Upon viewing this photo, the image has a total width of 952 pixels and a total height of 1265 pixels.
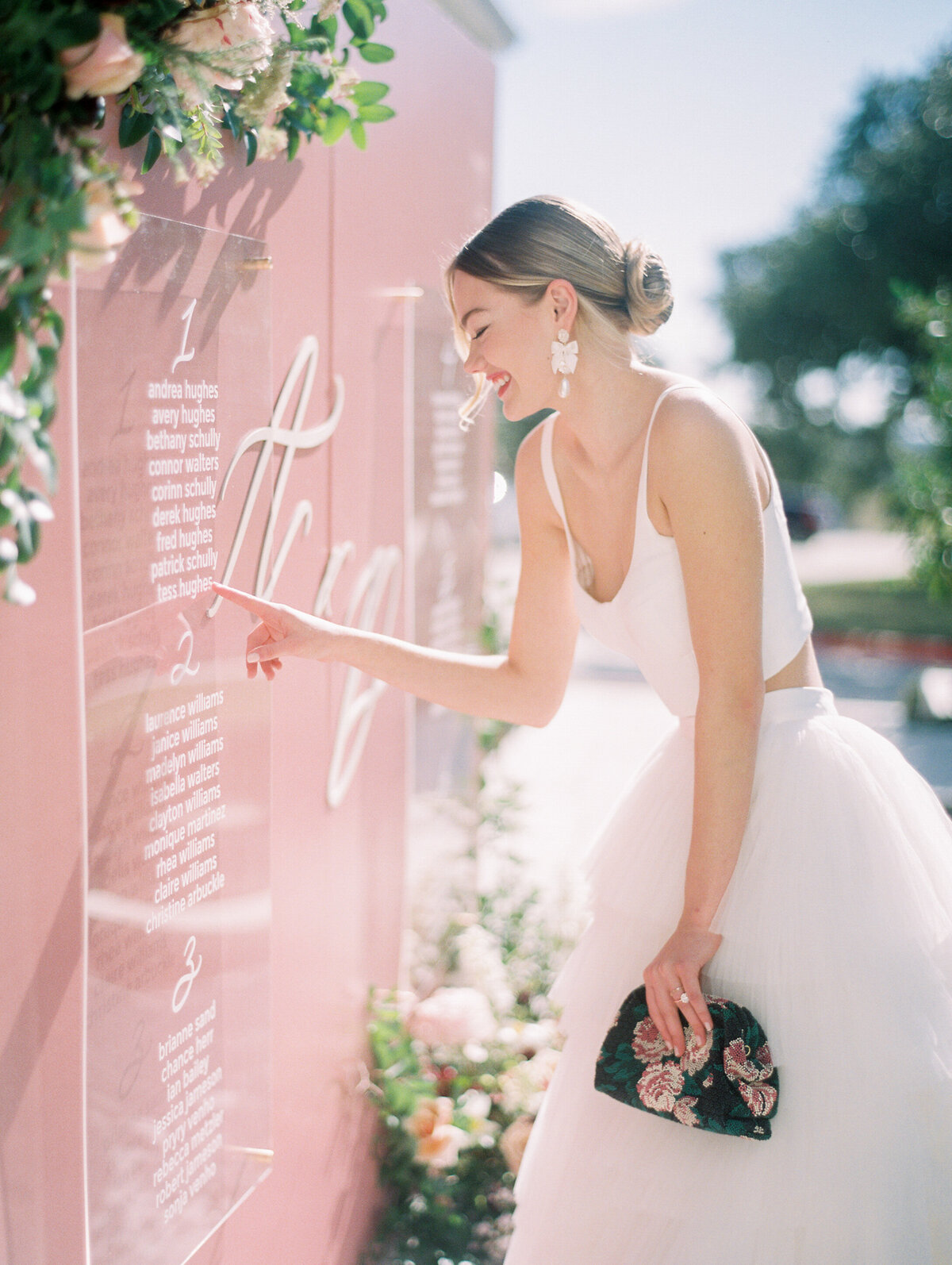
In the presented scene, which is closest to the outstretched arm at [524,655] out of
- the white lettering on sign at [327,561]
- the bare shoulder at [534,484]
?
the bare shoulder at [534,484]

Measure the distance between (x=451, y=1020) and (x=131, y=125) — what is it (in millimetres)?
2287

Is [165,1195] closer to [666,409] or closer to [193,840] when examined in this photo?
[193,840]

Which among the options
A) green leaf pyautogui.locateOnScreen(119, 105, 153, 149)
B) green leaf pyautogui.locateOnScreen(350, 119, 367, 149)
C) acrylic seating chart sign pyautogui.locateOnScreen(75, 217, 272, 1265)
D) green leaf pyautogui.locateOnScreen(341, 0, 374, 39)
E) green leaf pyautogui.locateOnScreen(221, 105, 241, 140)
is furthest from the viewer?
green leaf pyautogui.locateOnScreen(350, 119, 367, 149)

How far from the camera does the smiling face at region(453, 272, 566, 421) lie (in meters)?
1.70

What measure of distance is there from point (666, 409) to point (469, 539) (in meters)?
2.03

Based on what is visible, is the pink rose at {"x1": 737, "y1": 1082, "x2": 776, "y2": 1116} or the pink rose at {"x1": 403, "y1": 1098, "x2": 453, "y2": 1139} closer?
the pink rose at {"x1": 737, "y1": 1082, "x2": 776, "y2": 1116}

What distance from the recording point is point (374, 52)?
1920mm

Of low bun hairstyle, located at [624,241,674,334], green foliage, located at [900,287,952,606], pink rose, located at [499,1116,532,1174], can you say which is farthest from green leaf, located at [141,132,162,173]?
green foliage, located at [900,287,952,606]

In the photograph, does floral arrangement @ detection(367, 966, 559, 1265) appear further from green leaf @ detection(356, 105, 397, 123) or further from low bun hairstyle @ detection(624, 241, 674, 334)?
green leaf @ detection(356, 105, 397, 123)

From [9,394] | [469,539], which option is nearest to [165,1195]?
[9,394]

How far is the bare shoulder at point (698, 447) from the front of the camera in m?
1.55

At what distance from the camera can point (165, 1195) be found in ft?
5.50

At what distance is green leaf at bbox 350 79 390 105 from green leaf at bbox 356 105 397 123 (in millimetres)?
13

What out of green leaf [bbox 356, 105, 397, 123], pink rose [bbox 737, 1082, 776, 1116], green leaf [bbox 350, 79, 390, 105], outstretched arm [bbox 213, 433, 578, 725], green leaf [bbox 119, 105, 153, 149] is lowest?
pink rose [bbox 737, 1082, 776, 1116]
